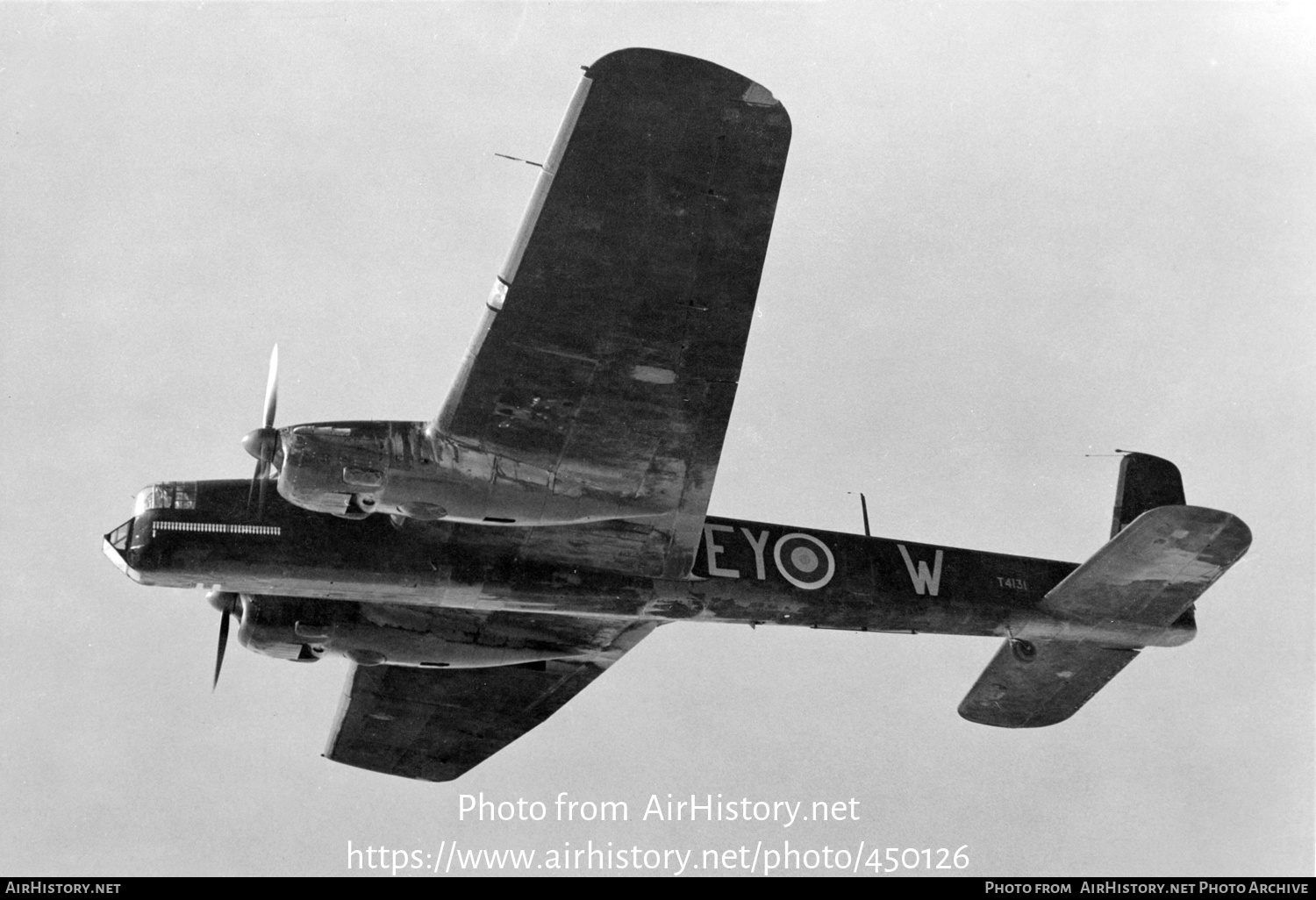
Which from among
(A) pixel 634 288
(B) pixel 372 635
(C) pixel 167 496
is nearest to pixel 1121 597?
(A) pixel 634 288

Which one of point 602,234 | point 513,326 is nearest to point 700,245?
point 602,234

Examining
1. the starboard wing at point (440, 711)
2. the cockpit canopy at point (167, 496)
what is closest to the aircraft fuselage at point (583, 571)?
the cockpit canopy at point (167, 496)

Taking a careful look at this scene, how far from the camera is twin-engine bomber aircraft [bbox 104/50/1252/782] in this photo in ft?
51.5

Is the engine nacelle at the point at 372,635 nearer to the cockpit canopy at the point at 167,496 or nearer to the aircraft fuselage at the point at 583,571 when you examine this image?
Answer: the aircraft fuselage at the point at 583,571

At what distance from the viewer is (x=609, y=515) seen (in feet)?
60.4

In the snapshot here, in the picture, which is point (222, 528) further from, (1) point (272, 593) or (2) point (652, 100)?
(2) point (652, 100)

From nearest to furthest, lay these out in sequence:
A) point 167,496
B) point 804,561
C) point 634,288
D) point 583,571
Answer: point 634,288
point 167,496
point 583,571
point 804,561

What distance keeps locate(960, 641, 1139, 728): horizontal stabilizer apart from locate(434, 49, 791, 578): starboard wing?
6.13 metres

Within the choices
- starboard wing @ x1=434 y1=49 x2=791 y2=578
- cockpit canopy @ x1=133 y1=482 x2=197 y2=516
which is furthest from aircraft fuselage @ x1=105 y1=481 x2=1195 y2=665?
starboard wing @ x1=434 y1=49 x2=791 y2=578

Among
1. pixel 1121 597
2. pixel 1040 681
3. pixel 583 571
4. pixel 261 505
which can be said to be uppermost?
pixel 261 505

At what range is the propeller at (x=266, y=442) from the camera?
1695 centimetres

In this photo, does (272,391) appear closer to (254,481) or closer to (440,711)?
(254,481)

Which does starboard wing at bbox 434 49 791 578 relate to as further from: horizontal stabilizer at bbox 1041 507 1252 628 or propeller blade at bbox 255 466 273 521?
horizontal stabilizer at bbox 1041 507 1252 628

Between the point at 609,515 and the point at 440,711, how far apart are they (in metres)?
6.83
